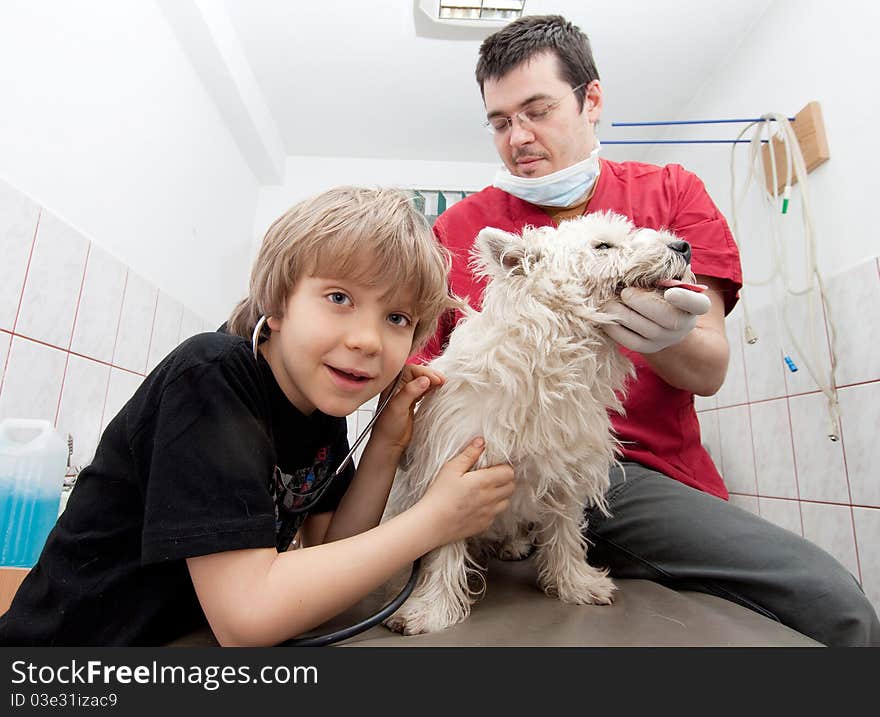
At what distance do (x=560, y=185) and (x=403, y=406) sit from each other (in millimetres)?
820

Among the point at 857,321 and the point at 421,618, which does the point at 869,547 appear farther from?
the point at 421,618

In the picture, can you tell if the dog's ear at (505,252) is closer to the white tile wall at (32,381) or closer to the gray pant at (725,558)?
the gray pant at (725,558)

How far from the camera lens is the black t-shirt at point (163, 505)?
1.93 ft

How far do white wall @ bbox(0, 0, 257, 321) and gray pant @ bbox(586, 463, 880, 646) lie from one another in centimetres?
171

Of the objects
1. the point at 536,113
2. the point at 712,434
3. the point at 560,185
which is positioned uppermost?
the point at 536,113

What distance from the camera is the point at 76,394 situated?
1604 mm

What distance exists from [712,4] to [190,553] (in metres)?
2.81

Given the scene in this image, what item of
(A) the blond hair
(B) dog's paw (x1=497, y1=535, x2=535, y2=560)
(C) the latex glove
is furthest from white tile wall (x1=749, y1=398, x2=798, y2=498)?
(A) the blond hair

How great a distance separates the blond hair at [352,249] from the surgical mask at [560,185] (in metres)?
0.64

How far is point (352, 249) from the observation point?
2.39ft

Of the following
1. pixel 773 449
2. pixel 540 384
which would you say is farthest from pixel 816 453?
pixel 540 384

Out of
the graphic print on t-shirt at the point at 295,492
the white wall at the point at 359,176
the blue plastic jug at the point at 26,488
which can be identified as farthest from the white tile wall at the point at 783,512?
the white wall at the point at 359,176

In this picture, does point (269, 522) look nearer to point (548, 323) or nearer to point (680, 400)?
point (548, 323)
